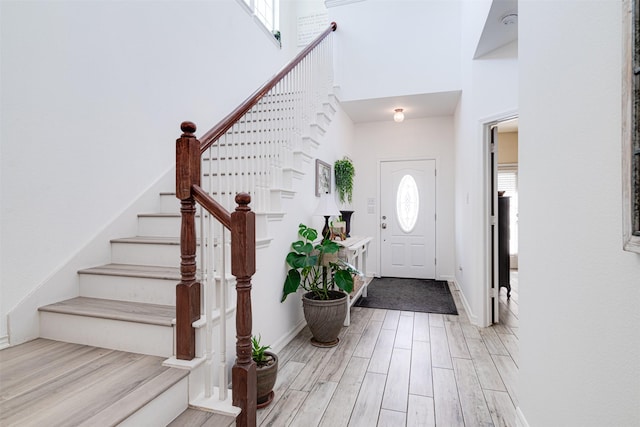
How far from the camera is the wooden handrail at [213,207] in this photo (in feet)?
5.33

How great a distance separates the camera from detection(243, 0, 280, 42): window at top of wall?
474 centimetres

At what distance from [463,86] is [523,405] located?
3717mm

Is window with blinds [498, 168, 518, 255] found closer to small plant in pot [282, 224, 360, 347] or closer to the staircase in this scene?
small plant in pot [282, 224, 360, 347]

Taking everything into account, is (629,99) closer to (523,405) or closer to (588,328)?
(588,328)

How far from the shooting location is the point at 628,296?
92 cm

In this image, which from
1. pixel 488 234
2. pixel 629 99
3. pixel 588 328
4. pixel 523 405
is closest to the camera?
pixel 629 99

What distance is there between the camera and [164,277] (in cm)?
204

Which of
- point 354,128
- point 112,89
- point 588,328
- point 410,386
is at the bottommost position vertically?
point 410,386

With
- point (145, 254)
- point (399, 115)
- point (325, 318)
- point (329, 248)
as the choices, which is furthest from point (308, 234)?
point (399, 115)

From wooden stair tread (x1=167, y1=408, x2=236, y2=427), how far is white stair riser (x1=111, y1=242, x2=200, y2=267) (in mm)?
1045

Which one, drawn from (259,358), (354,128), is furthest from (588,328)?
(354,128)

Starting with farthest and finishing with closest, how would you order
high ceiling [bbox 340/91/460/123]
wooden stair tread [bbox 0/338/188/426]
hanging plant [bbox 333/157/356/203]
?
hanging plant [bbox 333/157/356/203] → high ceiling [bbox 340/91/460/123] → wooden stair tread [bbox 0/338/188/426]

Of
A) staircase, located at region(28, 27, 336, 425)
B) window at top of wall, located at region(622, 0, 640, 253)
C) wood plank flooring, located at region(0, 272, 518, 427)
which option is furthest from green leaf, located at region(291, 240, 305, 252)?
window at top of wall, located at region(622, 0, 640, 253)

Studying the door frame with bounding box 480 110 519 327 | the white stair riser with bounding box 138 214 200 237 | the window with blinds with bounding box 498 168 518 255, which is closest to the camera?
the white stair riser with bounding box 138 214 200 237
